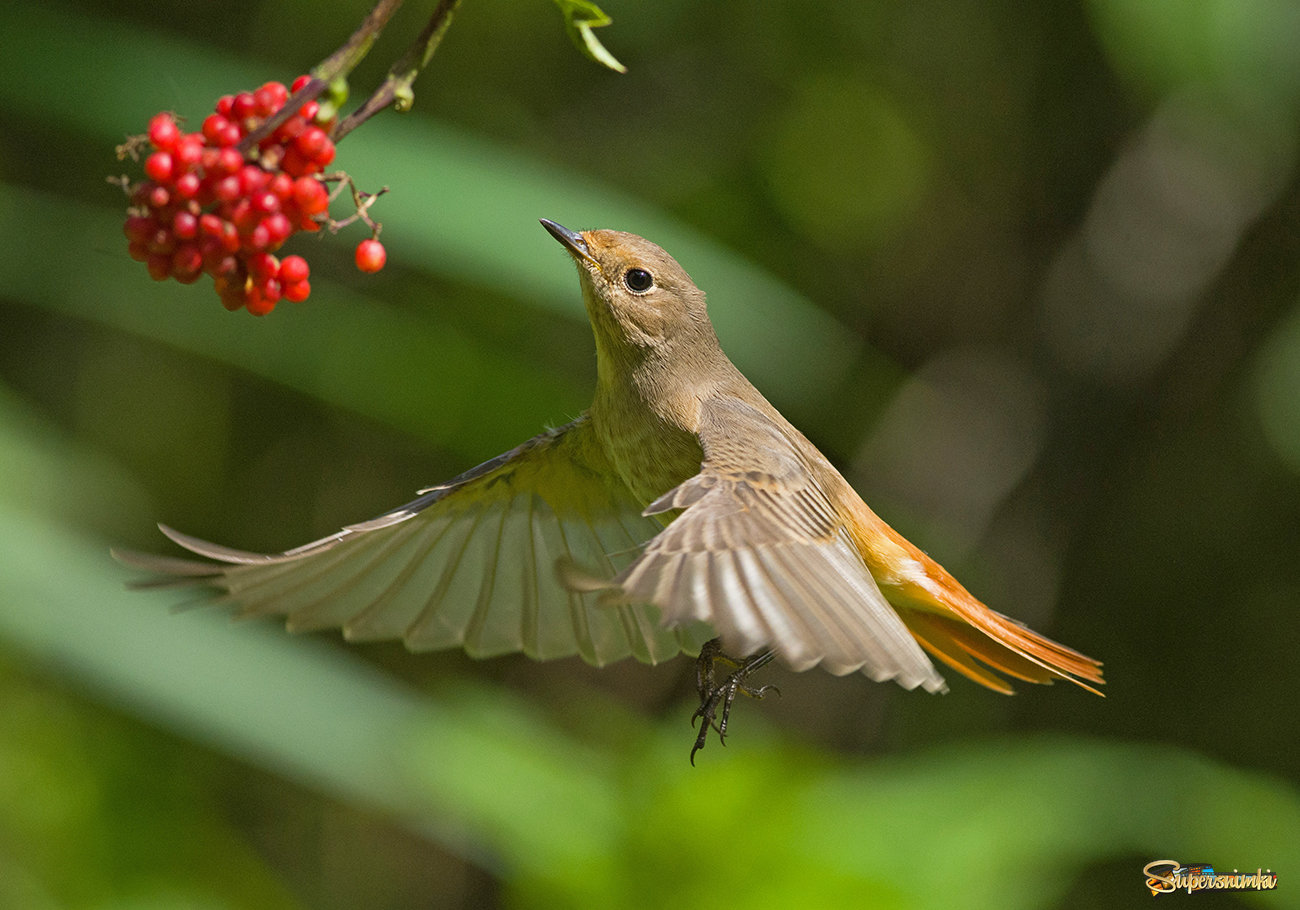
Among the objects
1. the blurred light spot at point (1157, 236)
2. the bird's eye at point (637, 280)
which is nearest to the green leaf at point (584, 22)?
the bird's eye at point (637, 280)

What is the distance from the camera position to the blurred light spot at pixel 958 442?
562cm

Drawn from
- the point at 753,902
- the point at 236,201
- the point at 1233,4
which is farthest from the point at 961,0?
the point at 236,201

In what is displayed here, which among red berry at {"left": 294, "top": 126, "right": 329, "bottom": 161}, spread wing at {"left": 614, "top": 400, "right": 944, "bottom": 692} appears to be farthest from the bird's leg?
red berry at {"left": 294, "top": 126, "right": 329, "bottom": 161}

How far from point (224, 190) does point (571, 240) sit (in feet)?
4.67

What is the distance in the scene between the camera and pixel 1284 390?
4609mm

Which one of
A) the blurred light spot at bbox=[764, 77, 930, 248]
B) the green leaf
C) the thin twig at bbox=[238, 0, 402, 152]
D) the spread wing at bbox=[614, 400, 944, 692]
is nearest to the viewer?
the thin twig at bbox=[238, 0, 402, 152]

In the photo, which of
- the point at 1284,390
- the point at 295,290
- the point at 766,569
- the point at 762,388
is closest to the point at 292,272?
the point at 295,290

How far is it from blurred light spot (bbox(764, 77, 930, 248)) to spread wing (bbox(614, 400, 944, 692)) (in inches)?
111

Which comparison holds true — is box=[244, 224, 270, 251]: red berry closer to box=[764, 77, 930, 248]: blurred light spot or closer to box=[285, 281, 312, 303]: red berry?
box=[285, 281, 312, 303]: red berry

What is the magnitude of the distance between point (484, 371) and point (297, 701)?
114cm

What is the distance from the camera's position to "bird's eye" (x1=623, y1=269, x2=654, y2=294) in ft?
9.99

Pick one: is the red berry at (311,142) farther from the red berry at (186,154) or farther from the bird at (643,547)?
the bird at (643,547)

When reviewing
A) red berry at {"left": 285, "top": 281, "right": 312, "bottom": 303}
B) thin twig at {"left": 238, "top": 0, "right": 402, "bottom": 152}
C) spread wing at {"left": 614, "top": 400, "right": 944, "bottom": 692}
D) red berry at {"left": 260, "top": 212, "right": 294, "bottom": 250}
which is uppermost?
thin twig at {"left": 238, "top": 0, "right": 402, "bottom": 152}

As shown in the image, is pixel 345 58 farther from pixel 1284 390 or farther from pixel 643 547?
pixel 1284 390
